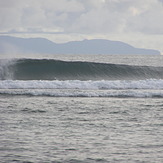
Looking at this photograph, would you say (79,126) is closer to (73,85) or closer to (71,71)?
(73,85)

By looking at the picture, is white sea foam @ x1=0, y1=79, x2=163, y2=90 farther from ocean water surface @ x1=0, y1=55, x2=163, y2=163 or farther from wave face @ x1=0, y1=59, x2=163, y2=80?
wave face @ x1=0, y1=59, x2=163, y2=80

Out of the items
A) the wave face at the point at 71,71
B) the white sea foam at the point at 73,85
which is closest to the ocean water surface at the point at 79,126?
the white sea foam at the point at 73,85

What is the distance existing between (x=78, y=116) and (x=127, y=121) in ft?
5.83

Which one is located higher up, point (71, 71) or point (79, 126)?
point (71, 71)

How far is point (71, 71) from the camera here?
34188mm

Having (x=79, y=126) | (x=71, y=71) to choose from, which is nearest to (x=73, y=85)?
(x=71, y=71)

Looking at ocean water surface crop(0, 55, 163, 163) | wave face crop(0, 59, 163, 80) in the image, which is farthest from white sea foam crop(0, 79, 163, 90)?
wave face crop(0, 59, 163, 80)

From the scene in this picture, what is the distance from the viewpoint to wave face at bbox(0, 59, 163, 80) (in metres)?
32.5

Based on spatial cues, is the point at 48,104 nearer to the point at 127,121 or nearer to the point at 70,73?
the point at 127,121

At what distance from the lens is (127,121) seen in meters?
12.8

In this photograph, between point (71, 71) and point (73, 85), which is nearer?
point (73, 85)

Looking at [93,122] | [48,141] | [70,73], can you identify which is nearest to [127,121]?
[93,122]

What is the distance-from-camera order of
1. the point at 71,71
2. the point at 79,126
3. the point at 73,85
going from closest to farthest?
the point at 79,126, the point at 73,85, the point at 71,71

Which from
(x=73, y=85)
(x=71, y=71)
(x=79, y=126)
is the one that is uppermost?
(x=71, y=71)
